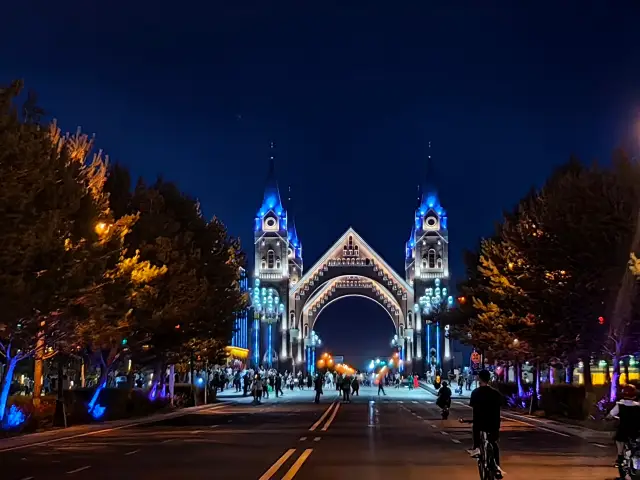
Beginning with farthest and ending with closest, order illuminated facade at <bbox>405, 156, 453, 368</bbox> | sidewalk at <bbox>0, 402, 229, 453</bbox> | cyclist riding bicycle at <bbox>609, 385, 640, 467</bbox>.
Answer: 1. illuminated facade at <bbox>405, 156, 453, 368</bbox>
2. sidewalk at <bbox>0, 402, 229, 453</bbox>
3. cyclist riding bicycle at <bbox>609, 385, 640, 467</bbox>

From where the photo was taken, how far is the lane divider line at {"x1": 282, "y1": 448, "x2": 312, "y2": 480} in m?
18.4

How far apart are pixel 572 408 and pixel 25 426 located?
2221 cm

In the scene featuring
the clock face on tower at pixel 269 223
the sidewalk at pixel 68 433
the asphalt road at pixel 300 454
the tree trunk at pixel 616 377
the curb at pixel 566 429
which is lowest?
the sidewalk at pixel 68 433

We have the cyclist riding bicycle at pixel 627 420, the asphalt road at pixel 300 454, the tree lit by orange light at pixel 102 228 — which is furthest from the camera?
the tree lit by orange light at pixel 102 228

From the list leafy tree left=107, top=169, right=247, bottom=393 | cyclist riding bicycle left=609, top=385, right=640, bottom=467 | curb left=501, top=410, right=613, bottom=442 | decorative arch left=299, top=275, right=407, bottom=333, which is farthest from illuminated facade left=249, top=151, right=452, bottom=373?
cyclist riding bicycle left=609, top=385, right=640, bottom=467

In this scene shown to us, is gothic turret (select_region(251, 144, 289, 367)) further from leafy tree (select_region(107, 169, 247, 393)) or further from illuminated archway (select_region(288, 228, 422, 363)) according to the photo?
leafy tree (select_region(107, 169, 247, 393))

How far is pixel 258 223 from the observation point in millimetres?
167500

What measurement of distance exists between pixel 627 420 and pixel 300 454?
28.5 feet

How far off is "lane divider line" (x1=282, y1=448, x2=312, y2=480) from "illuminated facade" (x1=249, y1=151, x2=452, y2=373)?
13840 centimetres

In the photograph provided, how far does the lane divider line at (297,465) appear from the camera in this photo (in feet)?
60.2

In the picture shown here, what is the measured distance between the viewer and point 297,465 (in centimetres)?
2062

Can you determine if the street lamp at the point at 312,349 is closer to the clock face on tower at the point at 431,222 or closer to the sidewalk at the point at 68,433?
the clock face on tower at the point at 431,222

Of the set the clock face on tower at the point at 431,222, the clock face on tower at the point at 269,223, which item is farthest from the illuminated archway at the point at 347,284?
the clock face on tower at the point at 431,222

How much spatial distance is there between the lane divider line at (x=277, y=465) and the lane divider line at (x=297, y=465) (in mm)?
281
